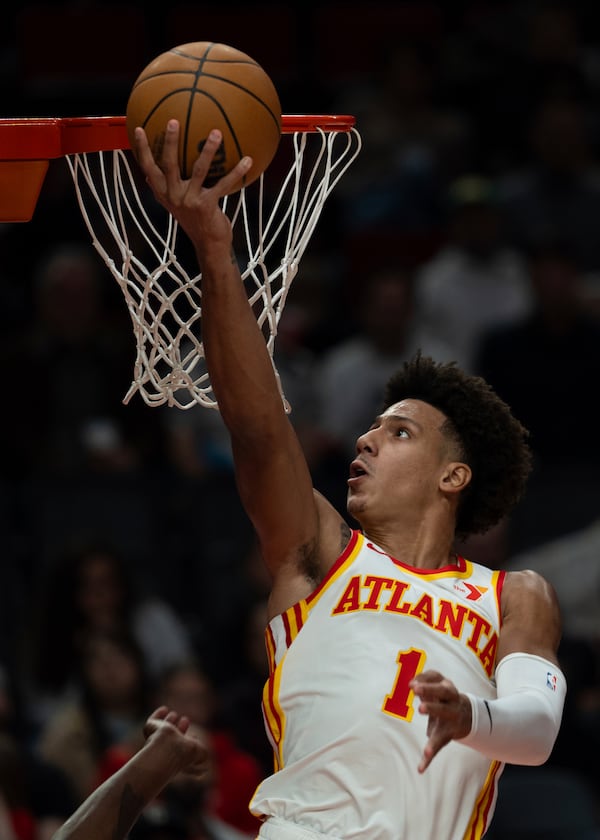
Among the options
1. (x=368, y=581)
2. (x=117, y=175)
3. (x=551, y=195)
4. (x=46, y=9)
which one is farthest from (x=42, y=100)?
(x=368, y=581)

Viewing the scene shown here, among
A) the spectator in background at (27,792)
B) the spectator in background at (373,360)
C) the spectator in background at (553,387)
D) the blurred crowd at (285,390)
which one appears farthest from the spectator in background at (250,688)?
the spectator in background at (553,387)

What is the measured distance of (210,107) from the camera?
422 centimetres

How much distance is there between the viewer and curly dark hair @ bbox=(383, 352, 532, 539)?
4.81 metres

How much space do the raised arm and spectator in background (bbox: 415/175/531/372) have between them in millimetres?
5691

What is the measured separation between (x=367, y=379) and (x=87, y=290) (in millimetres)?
1700

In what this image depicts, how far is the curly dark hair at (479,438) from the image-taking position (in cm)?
481

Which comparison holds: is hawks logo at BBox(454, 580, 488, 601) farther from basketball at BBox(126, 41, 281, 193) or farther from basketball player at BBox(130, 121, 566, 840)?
basketball at BBox(126, 41, 281, 193)

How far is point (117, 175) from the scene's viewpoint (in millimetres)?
4953

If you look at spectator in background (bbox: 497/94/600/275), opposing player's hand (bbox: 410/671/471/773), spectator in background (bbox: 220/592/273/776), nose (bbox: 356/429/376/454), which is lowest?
spectator in background (bbox: 220/592/273/776)

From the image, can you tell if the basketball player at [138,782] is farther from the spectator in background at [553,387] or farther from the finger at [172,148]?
the spectator in background at [553,387]

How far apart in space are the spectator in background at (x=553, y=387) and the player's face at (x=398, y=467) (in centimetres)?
433

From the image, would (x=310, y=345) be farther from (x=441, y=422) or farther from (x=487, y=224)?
(x=441, y=422)

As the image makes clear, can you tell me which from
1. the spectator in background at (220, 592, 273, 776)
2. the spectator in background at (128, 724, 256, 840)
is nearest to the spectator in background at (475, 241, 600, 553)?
the spectator in background at (220, 592, 273, 776)

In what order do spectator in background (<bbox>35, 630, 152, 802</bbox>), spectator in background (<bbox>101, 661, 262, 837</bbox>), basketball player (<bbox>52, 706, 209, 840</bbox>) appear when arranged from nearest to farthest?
basketball player (<bbox>52, 706, 209, 840</bbox>) → spectator in background (<bbox>101, 661, 262, 837</bbox>) → spectator in background (<bbox>35, 630, 152, 802</bbox>)
